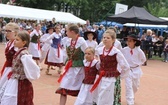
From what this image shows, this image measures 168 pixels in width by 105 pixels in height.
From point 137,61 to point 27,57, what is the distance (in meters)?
3.62

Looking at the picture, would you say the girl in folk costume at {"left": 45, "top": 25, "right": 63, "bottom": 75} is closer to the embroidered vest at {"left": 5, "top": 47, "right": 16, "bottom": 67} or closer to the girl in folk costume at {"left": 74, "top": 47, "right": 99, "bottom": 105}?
the girl in folk costume at {"left": 74, "top": 47, "right": 99, "bottom": 105}

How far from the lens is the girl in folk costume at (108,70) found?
5.47m

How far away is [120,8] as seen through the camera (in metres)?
28.2

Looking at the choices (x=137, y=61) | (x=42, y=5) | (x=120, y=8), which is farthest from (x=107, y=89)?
(x=42, y=5)

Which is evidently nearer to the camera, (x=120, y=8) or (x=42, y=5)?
(x=120, y=8)

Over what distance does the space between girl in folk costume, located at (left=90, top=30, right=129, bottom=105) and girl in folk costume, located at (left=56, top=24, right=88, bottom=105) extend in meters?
0.64

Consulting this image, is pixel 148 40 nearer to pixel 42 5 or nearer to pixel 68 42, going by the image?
pixel 68 42

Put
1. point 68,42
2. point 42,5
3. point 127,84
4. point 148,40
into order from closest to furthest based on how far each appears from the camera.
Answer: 1. point 68,42
2. point 127,84
3. point 148,40
4. point 42,5

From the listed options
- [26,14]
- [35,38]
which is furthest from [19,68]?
[26,14]

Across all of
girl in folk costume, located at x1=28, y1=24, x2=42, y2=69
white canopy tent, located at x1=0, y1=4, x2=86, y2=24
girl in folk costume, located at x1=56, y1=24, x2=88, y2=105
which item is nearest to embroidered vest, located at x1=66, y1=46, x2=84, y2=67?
girl in folk costume, located at x1=56, y1=24, x2=88, y2=105

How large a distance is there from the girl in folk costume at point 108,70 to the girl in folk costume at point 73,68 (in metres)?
0.64

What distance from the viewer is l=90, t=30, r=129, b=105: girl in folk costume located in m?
5.47

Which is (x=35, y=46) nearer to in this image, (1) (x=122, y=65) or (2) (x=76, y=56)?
(2) (x=76, y=56)

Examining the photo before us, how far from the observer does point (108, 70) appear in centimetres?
552
